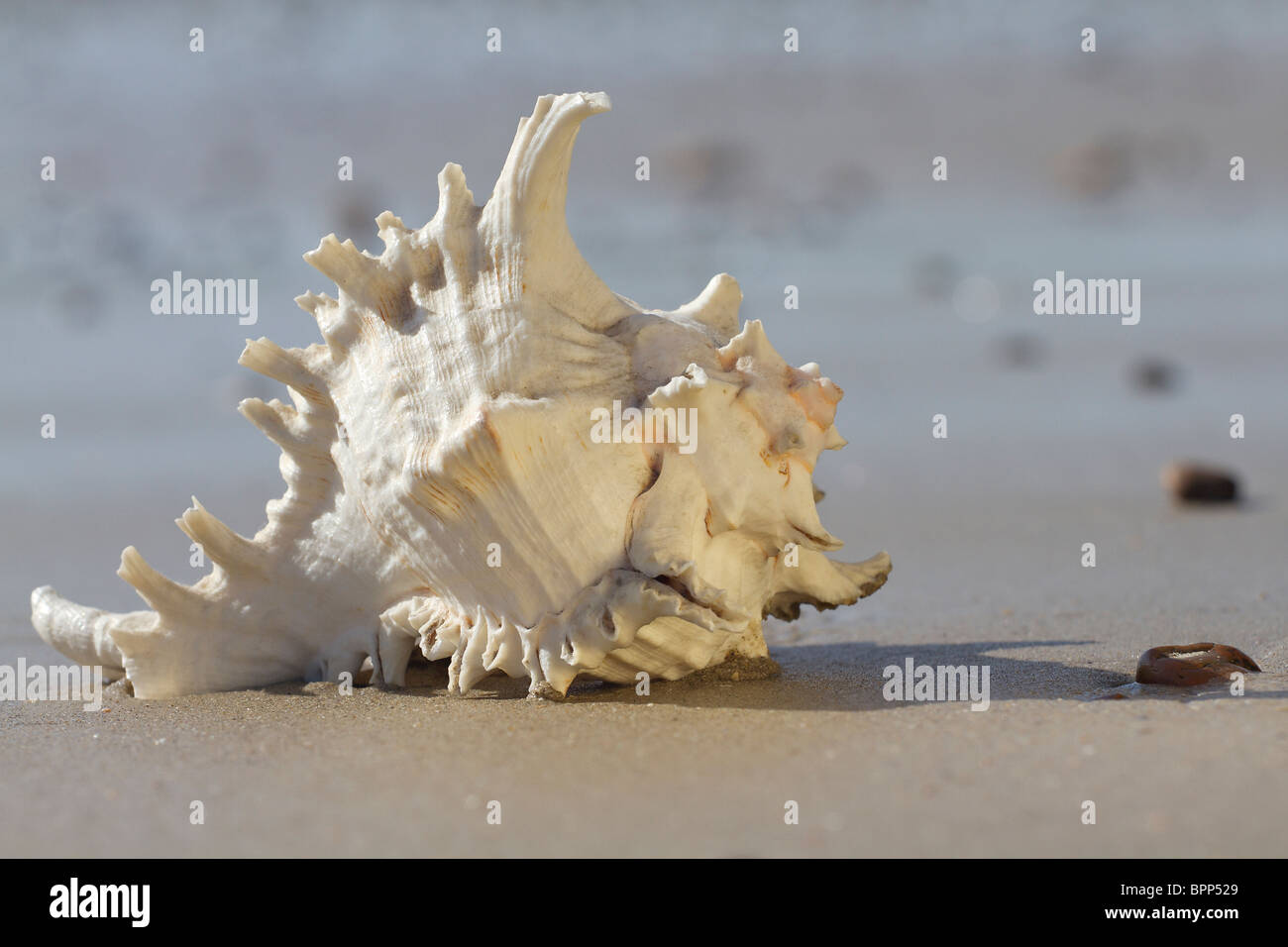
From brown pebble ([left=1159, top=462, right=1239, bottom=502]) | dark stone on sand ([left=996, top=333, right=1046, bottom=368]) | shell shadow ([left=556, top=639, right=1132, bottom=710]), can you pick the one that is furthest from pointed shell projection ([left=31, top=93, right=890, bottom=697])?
dark stone on sand ([left=996, top=333, right=1046, bottom=368])

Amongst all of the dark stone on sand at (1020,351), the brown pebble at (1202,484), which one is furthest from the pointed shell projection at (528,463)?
the dark stone on sand at (1020,351)

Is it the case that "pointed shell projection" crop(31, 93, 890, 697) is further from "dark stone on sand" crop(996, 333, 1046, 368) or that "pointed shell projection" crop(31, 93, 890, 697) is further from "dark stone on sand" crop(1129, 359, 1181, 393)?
"dark stone on sand" crop(996, 333, 1046, 368)

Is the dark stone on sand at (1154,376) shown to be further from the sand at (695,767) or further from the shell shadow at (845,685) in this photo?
the shell shadow at (845,685)

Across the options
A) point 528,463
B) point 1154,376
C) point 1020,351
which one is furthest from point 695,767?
point 1020,351

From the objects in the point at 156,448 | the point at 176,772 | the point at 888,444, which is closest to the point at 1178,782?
the point at 176,772

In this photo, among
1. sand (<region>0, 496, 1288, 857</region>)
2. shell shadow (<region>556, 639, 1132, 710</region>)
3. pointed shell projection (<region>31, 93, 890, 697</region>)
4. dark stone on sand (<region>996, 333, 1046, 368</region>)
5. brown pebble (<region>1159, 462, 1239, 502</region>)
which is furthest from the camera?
dark stone on sand (<region>996, 333, 1046, 368</region>)

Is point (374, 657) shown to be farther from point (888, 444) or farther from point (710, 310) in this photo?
point (888, 444)

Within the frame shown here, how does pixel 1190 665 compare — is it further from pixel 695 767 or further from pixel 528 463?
pixel 528 463
